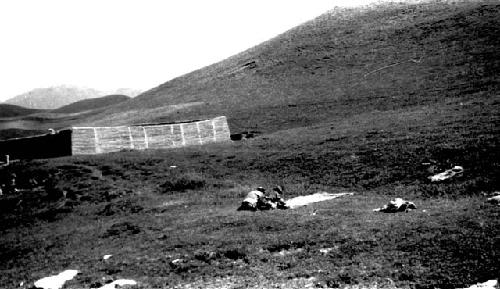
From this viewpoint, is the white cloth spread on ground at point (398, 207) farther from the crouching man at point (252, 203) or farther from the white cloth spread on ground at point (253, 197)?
the white cloth spread on ground at point (253, 197)

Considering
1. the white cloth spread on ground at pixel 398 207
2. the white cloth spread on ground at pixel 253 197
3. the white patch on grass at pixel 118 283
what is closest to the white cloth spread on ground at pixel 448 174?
the white cloth spread on ground at pixel 398 207

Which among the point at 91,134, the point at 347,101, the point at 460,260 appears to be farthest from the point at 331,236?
the point at 347,101

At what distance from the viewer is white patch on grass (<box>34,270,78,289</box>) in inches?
654

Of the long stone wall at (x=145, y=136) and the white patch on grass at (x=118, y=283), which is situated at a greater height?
the long stone wall at (x=145, y=136)

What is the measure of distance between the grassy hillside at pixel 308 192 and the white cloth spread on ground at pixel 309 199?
45.1 inches

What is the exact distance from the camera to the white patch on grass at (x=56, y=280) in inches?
654

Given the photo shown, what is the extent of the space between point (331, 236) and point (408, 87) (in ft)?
142

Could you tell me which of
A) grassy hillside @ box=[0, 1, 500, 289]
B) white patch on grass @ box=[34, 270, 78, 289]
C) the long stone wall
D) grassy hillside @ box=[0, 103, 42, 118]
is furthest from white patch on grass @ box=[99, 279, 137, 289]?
grassy hillside @ box=[0, 103, 42, 118]

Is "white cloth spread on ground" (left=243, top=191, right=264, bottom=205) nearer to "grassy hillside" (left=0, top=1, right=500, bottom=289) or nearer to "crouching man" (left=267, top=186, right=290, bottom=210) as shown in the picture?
"crouching man" (left=267, top=186, right=290, bottom=210)

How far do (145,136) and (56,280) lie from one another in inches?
1126

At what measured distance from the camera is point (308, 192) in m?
27.4

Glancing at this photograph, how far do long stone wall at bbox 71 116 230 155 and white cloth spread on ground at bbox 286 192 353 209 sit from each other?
2233cm

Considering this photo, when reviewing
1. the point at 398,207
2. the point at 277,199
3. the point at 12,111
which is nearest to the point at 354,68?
the point at 277,199

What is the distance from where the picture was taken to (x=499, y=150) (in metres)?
24.6
